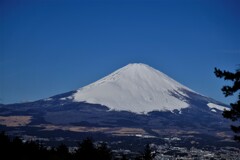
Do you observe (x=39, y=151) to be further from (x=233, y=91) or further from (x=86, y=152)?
(x=233, y=91)

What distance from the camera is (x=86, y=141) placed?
137 ft

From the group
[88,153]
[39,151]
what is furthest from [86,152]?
[39,151]

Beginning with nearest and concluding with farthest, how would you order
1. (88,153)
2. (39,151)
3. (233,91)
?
(233,91)
(88,153)
(39,151)

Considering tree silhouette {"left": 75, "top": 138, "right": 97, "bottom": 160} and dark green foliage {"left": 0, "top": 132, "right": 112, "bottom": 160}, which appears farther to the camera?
tree silhouette {"left": 75, "top": 138, "right": 97, "bottom": 160}

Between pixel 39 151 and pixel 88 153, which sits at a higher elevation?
pixel 39 151

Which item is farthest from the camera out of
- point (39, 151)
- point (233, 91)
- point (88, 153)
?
point (39, 151)

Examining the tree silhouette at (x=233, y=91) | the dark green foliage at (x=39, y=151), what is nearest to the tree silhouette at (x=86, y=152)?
the dark green foliage at (x=39, y=151)

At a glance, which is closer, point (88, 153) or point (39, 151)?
point (88, 153)

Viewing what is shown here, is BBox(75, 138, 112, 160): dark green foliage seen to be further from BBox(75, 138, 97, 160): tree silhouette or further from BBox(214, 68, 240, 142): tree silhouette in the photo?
BBox(214, 68, 240, 142): tree silhouette

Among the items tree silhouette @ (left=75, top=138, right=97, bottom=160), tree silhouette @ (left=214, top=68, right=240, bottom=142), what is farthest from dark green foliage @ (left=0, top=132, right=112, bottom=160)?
tree silhouette @ (left=214, top=68, right=240, bottom=142)

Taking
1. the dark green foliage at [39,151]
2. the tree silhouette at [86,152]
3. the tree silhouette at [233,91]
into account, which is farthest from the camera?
the tree silhouette at [86,152]

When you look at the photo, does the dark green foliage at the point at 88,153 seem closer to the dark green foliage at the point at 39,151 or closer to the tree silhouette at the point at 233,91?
the dark green foliage at the point at 39,151

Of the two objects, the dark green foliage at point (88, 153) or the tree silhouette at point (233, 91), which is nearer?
the tree silhouette at point (233, 91)

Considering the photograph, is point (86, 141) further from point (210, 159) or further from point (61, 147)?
point (210, 159)
